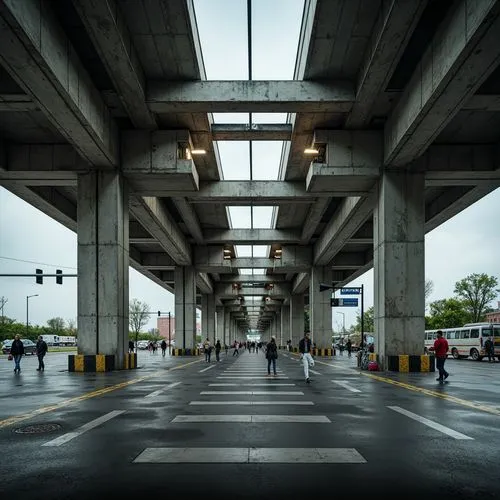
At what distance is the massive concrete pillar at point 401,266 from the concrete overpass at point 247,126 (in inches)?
2.3

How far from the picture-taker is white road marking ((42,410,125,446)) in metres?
7.94

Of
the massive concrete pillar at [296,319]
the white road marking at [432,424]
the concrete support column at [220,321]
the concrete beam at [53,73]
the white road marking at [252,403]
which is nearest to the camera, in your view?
the white road marking at [432,424]

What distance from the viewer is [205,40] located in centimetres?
2012

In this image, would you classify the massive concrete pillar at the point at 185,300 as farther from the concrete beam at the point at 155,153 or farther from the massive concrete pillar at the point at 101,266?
the concrete beam at the point at 155,153

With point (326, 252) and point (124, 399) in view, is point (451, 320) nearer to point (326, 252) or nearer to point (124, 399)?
point (326, 252)

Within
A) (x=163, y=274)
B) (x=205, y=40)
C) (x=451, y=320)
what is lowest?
(x=451, y=320)

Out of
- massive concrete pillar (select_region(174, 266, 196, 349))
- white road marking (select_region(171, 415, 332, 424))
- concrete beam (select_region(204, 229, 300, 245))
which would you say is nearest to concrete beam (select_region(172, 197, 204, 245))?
concrete beam (select_region(204, 229, 300, 245))

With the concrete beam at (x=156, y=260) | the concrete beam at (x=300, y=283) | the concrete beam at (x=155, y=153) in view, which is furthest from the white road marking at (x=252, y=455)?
the concrete beam at (x=300, y=283)

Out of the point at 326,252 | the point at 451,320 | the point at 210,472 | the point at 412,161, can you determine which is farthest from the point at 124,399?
the point at 451,320

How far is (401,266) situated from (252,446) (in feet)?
56.3

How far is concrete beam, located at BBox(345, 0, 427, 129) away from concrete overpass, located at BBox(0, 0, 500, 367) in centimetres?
6

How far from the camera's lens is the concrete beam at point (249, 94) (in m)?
20.6

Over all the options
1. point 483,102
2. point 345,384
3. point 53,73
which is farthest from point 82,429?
point 483,102

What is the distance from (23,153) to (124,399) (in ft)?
47.2
